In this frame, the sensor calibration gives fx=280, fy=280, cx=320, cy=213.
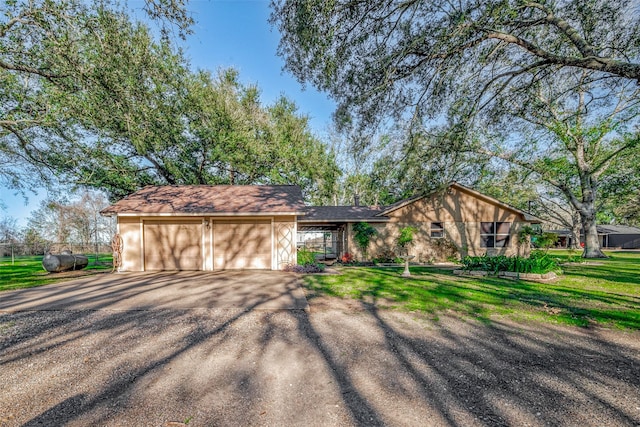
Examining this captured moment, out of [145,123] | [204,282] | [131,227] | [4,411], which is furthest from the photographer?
[131,227]

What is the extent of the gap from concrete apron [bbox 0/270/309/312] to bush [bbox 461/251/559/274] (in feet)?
23.0

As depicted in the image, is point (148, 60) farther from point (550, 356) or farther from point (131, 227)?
point (550, 356)

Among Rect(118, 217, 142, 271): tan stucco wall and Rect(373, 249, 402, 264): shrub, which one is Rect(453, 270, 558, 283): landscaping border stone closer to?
Rect(373, 249, 402, 264): shrub

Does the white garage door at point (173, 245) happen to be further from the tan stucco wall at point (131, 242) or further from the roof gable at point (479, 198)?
the roof gable at point (479, 198)

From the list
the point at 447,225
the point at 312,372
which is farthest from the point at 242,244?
the point at 447,225

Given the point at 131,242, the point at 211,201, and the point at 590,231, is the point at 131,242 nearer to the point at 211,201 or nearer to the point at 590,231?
the point at 211,201

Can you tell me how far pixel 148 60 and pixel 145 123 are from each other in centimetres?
211

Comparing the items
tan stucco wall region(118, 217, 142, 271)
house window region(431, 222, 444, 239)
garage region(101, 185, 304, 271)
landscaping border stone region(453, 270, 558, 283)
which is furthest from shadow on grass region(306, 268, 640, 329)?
tan stucco wall region(118, 217, 142, 271)

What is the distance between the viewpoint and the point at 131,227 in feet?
38.3

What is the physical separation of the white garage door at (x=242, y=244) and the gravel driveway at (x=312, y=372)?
6.58 metres

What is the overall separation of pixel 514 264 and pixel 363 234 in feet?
24.3

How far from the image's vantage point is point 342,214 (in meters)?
17.6

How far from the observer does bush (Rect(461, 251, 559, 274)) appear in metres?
9.80

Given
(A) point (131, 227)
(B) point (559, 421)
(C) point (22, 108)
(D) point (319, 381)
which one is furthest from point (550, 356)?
(C) point (22, 108)
